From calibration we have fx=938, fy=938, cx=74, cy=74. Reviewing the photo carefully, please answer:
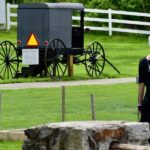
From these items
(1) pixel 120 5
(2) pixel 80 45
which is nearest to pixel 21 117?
(2) pixel 80 45

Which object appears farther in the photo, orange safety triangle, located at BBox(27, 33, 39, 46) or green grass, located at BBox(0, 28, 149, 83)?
green grass, located at BBox(0, 28, 149, 83)

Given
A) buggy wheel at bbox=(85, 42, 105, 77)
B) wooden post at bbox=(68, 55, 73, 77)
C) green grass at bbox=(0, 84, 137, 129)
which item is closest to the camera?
green grass at bbox=(0, 84, 137, 129)

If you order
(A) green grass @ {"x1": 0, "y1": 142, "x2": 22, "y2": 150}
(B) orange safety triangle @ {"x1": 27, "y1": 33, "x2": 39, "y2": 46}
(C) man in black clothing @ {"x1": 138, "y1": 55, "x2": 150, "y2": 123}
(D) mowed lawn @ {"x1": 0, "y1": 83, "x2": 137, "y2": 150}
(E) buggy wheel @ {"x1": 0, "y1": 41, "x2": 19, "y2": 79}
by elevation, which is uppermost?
(B) orange safety triangle @ {"x1": 27, "y1": 33, "x2": 39, "y2": 46}

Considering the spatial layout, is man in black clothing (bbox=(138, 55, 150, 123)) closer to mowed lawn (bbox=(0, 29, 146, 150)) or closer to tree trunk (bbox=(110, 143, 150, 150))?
mowed lawn (bbox=(0, 29, 146, 150))

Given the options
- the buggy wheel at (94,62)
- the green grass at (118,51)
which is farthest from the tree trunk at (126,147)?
the buggy wheel at (94,62)

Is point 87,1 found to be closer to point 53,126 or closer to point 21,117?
point 21,117

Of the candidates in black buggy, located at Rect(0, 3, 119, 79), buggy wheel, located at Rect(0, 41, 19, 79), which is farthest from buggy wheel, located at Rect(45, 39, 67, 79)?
buggy wheel, located at Rect(0, 41, 19, 79)

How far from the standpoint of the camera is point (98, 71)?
3225 centimetres

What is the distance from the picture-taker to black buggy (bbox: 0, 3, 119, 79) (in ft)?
101

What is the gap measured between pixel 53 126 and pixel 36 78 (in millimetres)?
20959

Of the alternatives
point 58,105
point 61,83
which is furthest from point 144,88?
point 61,83

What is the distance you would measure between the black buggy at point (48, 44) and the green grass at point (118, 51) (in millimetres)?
536

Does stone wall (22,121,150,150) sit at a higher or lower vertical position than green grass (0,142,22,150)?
higher

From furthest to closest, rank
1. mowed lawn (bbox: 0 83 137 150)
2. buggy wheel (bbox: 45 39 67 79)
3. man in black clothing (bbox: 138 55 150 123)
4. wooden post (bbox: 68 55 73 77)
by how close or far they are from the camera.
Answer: wooden post (bbox: 68 55 73 77) → buggy wheel (bbox: 45 39 67 79) → mowed lawn (bbox: 0 83 137 150) → man in black clothing (bbox: 138 55 150 123)
